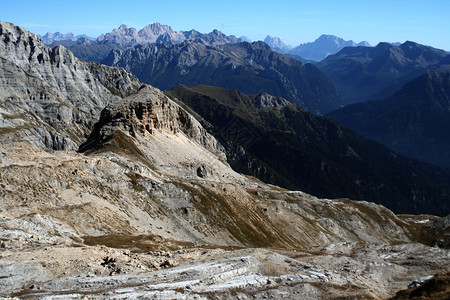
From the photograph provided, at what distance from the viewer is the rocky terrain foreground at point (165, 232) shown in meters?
43.3

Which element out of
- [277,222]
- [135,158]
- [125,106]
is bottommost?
[277,222]

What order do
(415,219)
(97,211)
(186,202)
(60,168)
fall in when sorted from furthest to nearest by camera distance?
1. (415,219)
2. (186,202)
3. (60,168)
4. (97,211)

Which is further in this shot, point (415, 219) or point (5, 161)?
point (415, 219)

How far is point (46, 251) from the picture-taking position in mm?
46781

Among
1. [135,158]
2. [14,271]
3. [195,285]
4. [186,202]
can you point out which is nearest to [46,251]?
[14,271]

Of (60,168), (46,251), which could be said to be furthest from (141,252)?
(60,168)

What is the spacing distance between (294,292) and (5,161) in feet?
198

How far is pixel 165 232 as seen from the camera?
84188 millimetres

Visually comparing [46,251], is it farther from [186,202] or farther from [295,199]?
[295,199]

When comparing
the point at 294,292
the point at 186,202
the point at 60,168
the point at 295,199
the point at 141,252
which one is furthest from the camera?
the point at 295,199

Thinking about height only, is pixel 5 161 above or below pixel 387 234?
above

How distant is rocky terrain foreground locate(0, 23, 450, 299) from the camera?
43344mm

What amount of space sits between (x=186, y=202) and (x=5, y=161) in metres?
41.2

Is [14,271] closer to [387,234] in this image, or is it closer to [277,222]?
[277,222]
